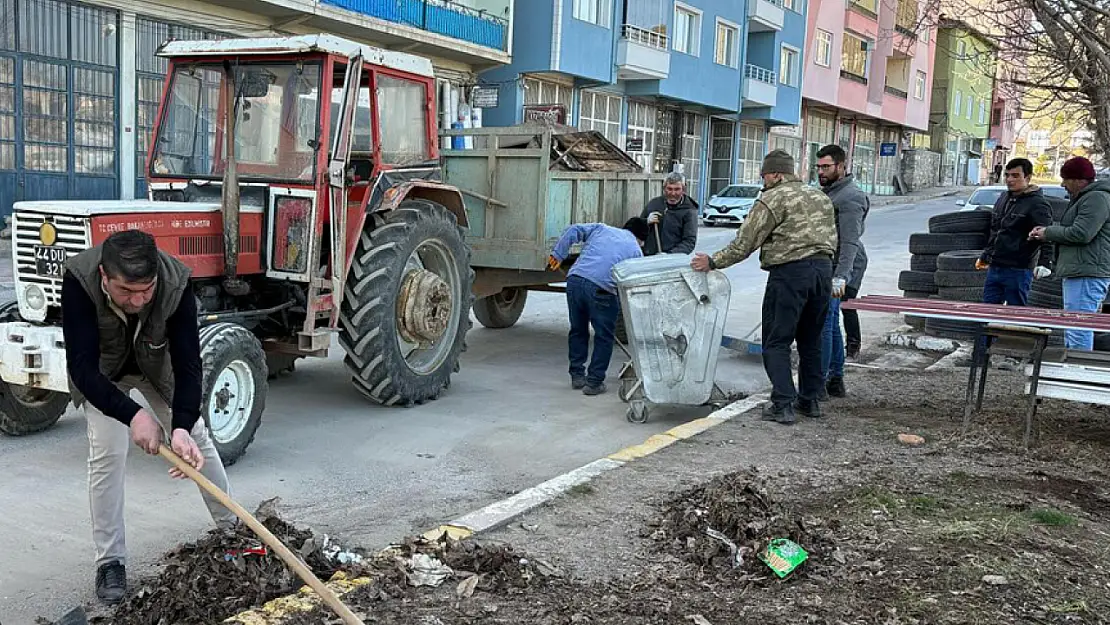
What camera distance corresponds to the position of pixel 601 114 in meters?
28.9

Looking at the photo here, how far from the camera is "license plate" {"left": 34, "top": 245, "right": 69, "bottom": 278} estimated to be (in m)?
5.44

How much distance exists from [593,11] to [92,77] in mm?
13914

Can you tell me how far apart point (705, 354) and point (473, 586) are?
3601 mm

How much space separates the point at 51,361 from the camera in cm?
526

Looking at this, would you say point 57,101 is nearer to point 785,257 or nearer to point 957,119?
point 785,257

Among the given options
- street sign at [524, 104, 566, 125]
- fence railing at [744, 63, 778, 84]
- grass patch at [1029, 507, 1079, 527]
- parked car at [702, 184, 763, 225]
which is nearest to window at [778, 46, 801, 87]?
fence railing at [744, 63, 778, 84]

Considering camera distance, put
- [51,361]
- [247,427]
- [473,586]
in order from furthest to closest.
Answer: [247,427] → [51,361] → [473,586]

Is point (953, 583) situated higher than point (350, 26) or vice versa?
point (350, 26)

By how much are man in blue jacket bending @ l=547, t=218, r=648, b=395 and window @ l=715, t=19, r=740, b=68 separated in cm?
2655

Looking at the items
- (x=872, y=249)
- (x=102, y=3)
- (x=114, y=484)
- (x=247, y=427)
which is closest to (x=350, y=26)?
(x=102, y=3)

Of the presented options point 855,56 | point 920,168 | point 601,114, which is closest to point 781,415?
point 601,114

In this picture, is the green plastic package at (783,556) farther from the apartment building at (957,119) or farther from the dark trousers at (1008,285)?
the apartment building at (957,119)

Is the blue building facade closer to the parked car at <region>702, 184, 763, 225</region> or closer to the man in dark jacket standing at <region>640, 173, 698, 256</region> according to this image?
the parked car at <region>702, 184, 763, 225</region>

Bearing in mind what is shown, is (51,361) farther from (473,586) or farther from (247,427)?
(473,586)
